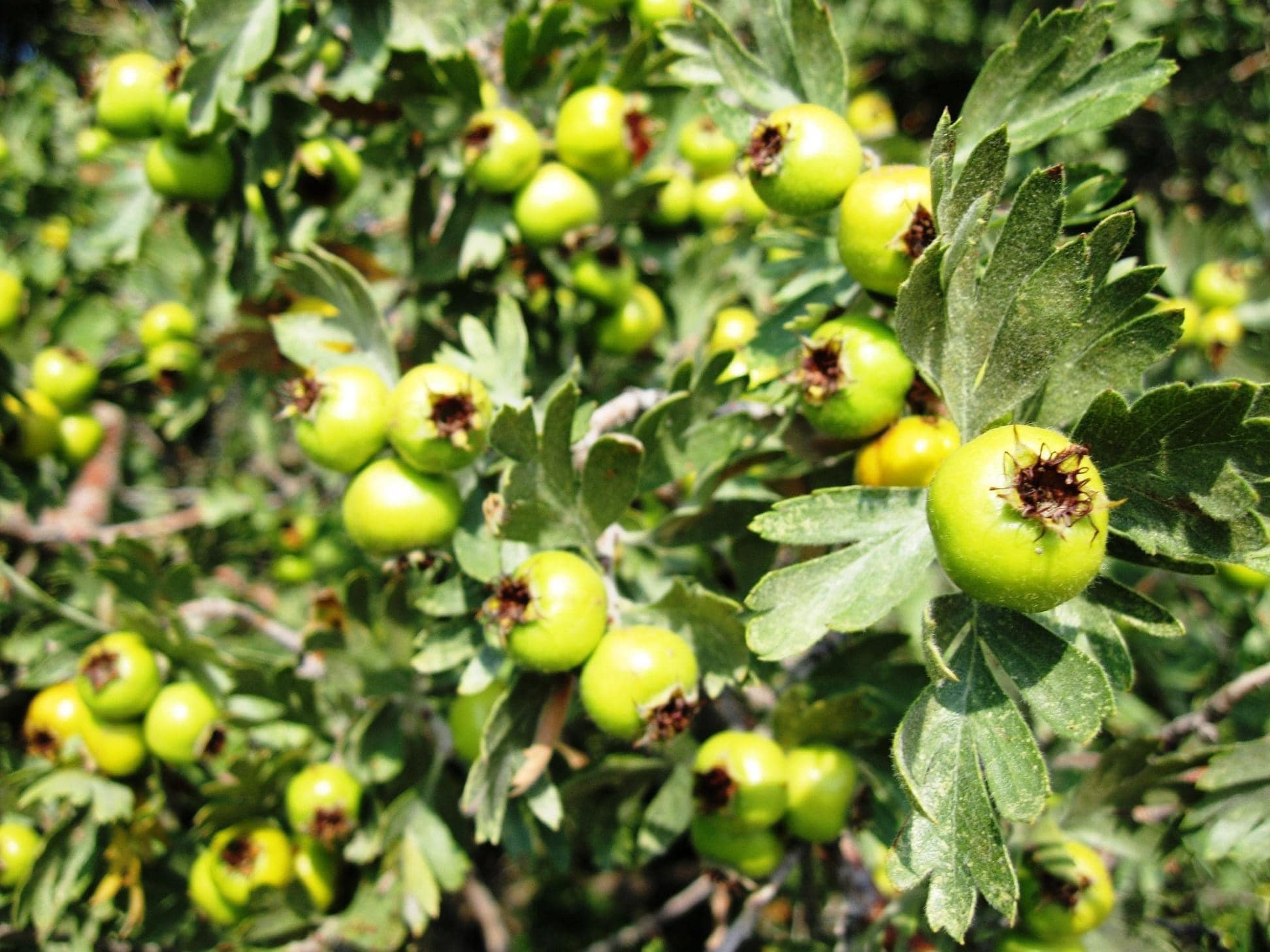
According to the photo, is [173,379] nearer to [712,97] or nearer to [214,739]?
[214,739]

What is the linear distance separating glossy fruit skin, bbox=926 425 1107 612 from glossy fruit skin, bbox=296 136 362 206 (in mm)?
1954

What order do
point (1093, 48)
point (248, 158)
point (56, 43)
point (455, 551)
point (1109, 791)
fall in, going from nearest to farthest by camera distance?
1. point (1093, 48)
2. point (455, 551)
3. point (1109, 791)
4. point (248, 158)
5. point (56, 43)

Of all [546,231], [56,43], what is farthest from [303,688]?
[56,43]

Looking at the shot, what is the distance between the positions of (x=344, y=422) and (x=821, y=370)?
1.04 metres

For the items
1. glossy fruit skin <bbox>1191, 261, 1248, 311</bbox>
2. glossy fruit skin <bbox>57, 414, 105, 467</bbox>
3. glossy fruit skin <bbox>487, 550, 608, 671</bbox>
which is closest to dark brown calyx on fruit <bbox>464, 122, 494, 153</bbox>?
glossy fruit skin <bbox>487, 550, 608, 671</bbox>

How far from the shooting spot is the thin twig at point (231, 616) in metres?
2.65

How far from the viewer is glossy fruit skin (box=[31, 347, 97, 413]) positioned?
301cm

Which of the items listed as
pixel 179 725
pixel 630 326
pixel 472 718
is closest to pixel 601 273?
pixel 630 326

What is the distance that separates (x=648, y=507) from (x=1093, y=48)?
1.61m

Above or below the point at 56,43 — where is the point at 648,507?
below

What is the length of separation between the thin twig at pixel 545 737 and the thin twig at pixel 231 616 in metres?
1.08

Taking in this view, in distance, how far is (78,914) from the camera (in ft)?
8.43

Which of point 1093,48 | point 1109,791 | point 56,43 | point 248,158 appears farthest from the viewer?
point 56,43

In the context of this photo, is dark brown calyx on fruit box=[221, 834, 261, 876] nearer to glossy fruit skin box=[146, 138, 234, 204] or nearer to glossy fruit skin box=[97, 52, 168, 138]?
glossy fruit skin box=[146, 138, 234, 204]
